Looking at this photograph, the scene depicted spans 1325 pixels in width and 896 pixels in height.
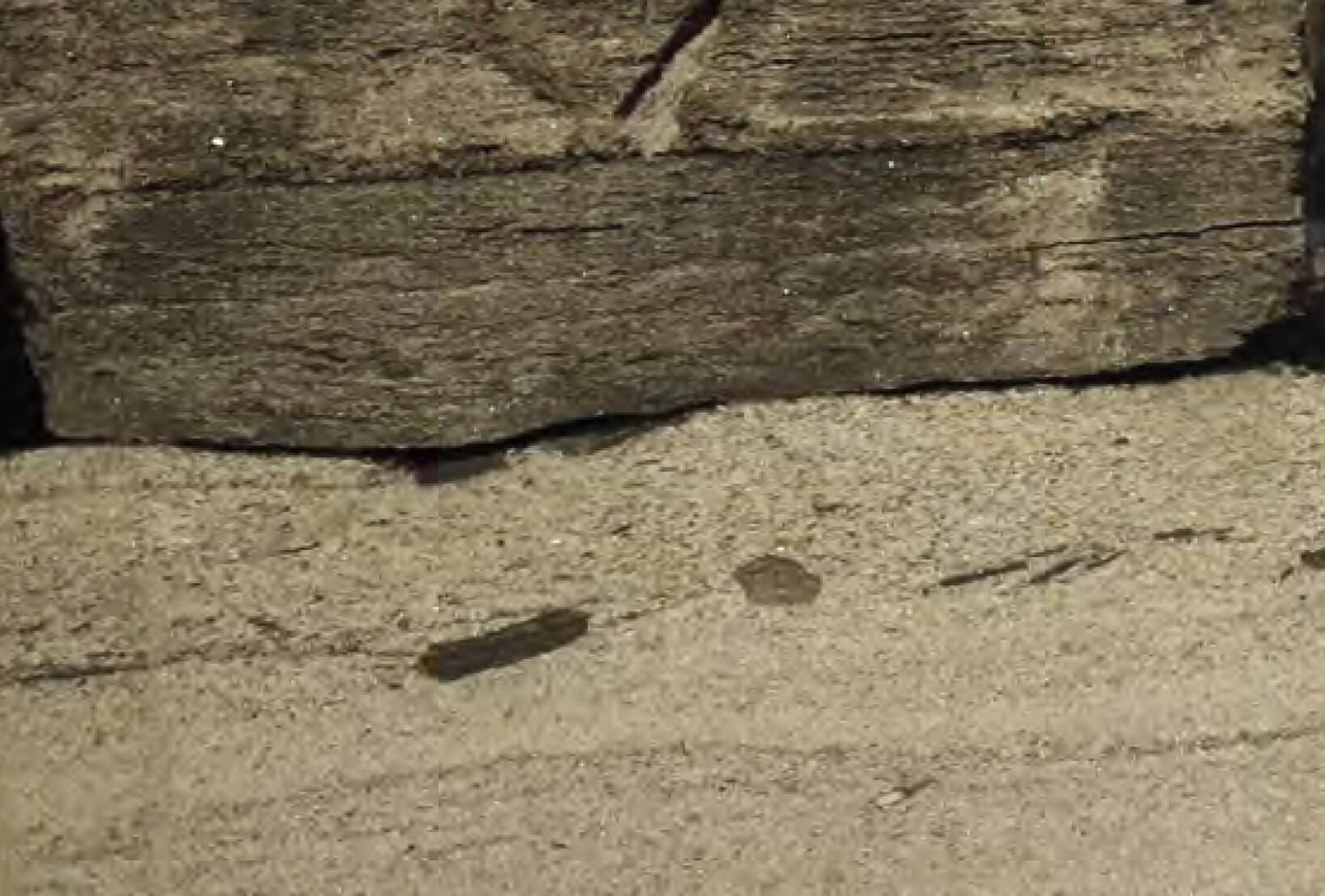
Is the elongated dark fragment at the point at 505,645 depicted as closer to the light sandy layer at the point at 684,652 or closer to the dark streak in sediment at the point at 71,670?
the light sandy layer at the point at 684,652

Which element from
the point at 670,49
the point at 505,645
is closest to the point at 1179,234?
the point at 670,49

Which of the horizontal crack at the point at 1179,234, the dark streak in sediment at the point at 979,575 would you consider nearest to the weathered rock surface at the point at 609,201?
the horizontal crack at the point at 1179,234

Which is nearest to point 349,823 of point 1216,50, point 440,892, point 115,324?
point 440,892

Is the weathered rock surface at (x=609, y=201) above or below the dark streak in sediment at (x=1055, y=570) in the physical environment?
above

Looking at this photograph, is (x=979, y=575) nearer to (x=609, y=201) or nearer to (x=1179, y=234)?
(x=1179, y=234)

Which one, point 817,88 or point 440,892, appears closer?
point 817,88

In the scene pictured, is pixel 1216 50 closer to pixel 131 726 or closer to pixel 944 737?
pixel 944 737
